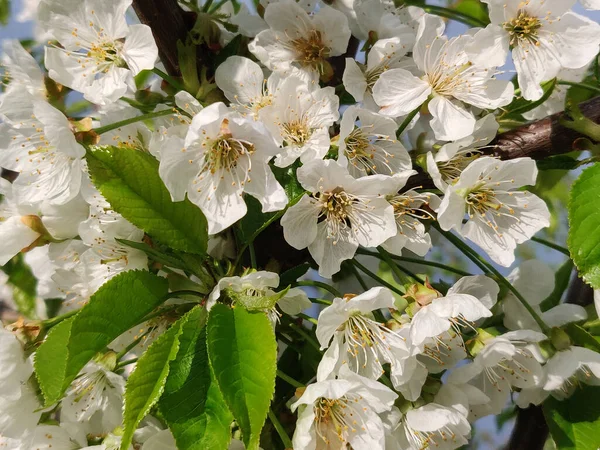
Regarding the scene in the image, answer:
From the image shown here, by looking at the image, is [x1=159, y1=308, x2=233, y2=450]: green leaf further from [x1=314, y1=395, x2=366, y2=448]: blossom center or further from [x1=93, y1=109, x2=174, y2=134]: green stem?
[x1=93, y1=109, x2=174, y2=134]: green stem

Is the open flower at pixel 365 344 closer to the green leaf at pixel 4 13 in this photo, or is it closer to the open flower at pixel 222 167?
the open flower at pixel 222 167

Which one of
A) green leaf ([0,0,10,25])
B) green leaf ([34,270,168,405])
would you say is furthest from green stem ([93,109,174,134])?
green leaf ([0,0,10,25])

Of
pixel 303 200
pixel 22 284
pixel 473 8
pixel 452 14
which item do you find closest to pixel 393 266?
pixel 303 200

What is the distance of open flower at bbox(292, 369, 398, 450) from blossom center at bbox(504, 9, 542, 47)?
698mm

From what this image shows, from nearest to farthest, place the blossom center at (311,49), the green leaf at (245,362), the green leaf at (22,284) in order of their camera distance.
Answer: the green leaf at (245,362), the blossom center at (311,49), the green leaf at (22,284)

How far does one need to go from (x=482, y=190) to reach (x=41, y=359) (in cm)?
83

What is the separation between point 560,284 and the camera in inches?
61.1

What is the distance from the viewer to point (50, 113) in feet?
3.52

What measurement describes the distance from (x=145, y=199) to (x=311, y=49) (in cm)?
53

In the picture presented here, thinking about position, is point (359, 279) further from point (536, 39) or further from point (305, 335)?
point (536, 39)

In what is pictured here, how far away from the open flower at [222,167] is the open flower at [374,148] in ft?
0.55

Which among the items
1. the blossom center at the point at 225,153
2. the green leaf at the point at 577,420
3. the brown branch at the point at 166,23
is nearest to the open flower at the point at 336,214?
the blossom center at the point at 225,153

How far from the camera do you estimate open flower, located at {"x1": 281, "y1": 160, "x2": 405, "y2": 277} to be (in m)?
1.06

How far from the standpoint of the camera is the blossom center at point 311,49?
131 cm
